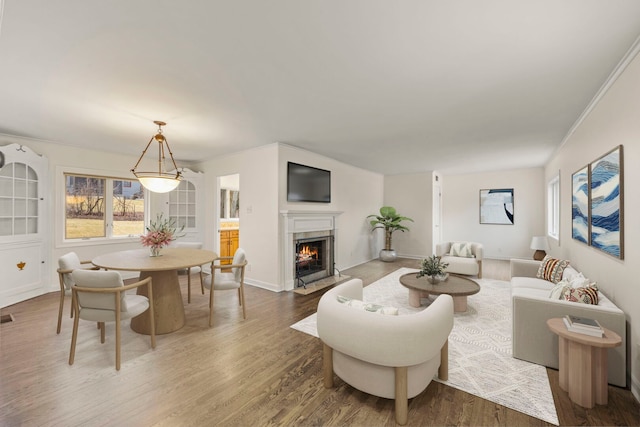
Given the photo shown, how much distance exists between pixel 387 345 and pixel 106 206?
18.7ft

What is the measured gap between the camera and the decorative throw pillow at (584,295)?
2.22 m

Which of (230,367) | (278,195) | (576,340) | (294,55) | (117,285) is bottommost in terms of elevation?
(230,367)

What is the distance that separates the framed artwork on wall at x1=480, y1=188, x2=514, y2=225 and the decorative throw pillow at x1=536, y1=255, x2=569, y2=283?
3.92 metres

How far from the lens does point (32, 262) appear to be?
4086mm

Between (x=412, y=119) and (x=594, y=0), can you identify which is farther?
(x=412, y=119)

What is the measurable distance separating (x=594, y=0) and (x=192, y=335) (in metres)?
4.11

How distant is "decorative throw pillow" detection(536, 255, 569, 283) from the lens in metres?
3.41

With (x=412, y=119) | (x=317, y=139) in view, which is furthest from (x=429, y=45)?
(x=317, y=139)

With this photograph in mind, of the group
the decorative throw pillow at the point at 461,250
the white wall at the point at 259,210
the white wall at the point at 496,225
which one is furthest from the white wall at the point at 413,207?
the white wall at the point at 259,210

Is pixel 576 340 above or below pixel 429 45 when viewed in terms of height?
below

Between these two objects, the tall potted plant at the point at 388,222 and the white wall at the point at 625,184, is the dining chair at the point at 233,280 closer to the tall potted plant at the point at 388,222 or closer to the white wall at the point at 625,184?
the white wall at the point at 625,184

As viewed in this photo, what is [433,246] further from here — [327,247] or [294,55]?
[294,55]

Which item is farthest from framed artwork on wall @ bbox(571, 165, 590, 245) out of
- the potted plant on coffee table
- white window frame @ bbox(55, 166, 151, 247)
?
white window frame @ bbox(55, 166, 151, 247)

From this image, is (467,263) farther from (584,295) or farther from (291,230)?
(291,230)
